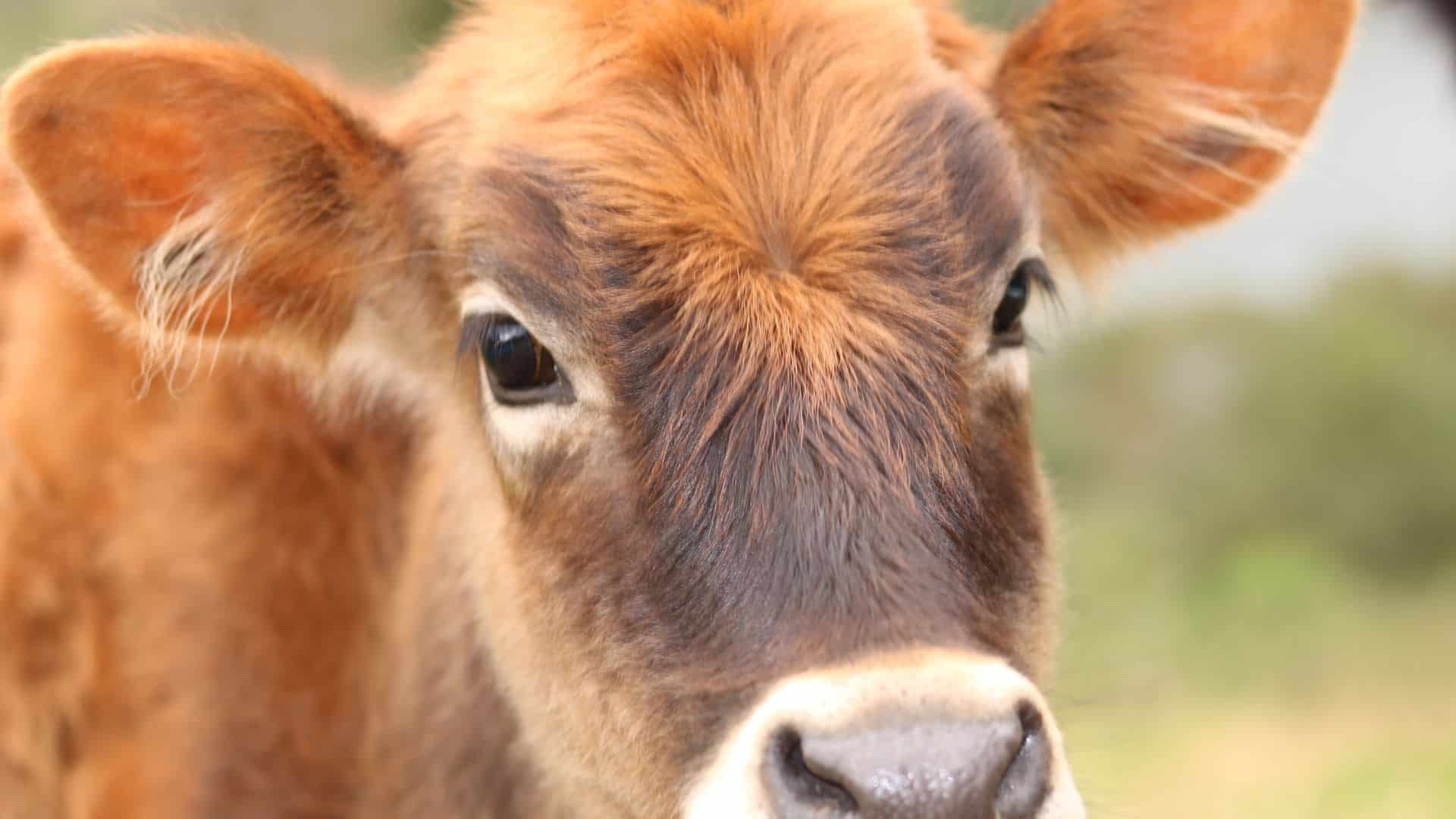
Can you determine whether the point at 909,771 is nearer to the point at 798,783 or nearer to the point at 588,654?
the point at 798,783

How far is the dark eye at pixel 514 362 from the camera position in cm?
279

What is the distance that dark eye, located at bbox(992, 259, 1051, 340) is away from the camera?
9.34 ft

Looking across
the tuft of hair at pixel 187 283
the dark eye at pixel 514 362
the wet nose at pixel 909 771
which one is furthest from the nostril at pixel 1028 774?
the tuft of hair at pixel 187 283

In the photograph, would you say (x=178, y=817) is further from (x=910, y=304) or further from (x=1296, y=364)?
(x=1296, y=364)

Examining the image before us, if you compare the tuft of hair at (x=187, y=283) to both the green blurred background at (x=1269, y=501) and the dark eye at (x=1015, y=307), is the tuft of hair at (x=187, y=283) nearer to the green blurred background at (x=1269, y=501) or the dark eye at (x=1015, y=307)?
the dark eye at (x=1015, y=307)

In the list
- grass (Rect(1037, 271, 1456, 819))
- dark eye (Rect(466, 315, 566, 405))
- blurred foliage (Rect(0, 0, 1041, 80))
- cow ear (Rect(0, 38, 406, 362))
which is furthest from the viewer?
blurred foliage (Rect(0, 0, 1041, 80))

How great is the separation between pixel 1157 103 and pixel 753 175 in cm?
122

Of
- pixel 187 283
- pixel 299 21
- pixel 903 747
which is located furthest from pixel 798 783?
pixel 299 21

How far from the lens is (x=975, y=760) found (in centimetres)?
210

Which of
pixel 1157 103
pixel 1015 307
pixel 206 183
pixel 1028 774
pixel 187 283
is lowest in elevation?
pixel 187 283

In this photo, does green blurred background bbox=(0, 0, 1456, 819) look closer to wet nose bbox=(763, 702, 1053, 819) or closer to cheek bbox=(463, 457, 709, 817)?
cheek bbox=(463, 457, 709, 817)

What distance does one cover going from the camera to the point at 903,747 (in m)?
2.10

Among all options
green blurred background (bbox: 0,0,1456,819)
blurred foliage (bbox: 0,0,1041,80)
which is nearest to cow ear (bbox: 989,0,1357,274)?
green blurred background (bbox: 0,0,1456,819)

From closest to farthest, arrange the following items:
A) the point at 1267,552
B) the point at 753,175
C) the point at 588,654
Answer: the point at 753,175 < the point at 588,654 < the point at 1267,552
